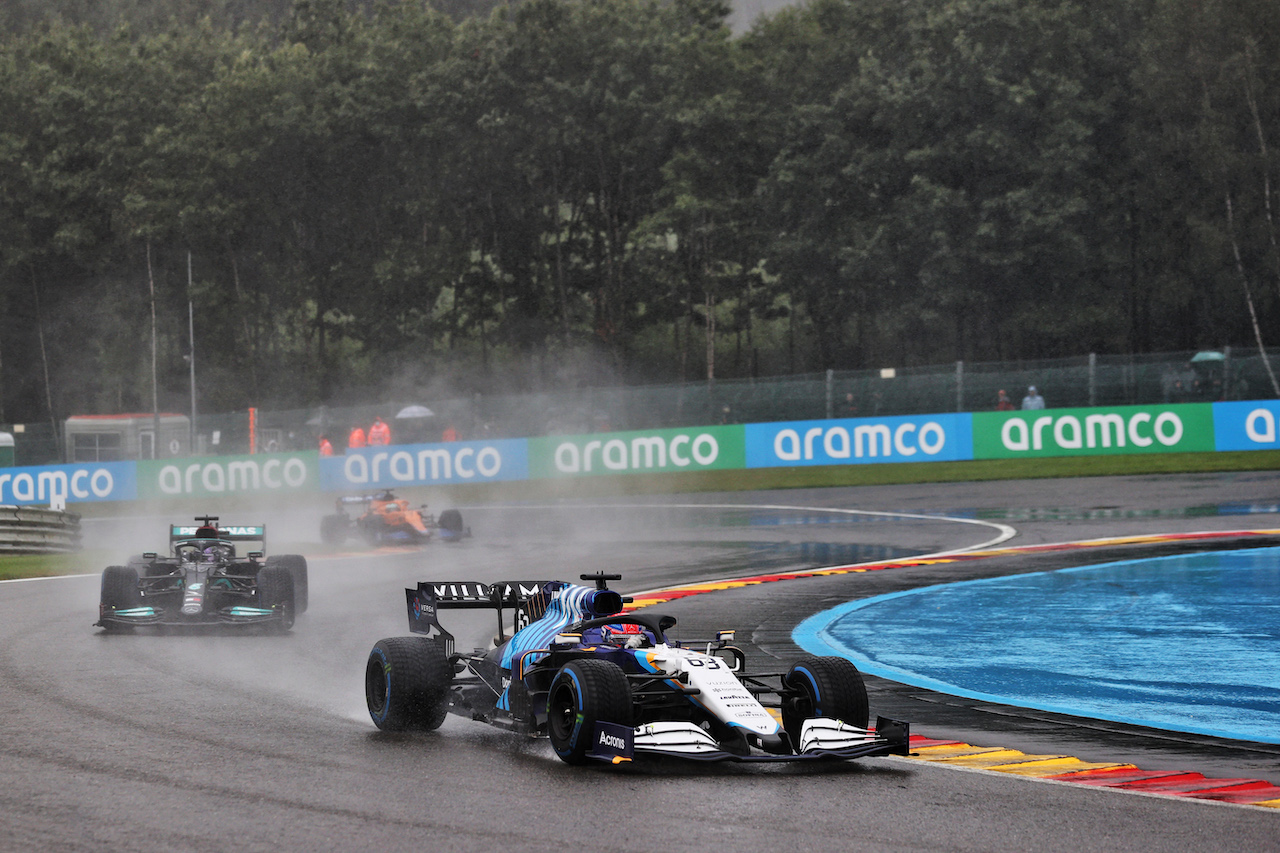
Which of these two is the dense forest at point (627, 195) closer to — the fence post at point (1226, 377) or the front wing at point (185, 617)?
the fence post at point (1226, 377)

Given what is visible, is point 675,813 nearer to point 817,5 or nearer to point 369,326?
point 369,326

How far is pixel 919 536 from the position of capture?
71.6ft

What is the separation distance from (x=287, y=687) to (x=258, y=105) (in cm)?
5620

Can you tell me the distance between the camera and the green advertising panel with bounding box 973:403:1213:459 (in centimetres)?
3178

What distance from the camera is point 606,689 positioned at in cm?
733

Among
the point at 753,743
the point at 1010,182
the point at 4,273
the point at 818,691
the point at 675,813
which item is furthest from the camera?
the point at 4,273

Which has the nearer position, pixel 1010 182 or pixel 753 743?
pixel 753 743

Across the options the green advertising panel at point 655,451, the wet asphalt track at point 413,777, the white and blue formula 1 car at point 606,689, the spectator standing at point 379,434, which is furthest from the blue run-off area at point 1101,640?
the spectator standing at point 379,434

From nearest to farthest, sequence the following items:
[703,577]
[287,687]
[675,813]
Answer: [675,813]
[287,687]
[703,577]

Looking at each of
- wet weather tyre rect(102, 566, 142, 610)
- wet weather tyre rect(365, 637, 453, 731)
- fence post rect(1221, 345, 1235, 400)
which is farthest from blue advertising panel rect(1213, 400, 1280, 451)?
wet weather tyre rect(365, 637, 453, 731)

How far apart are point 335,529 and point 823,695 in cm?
1807

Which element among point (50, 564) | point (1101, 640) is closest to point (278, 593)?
point (1101, 640)

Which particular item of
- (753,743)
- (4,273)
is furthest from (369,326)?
(753,743)

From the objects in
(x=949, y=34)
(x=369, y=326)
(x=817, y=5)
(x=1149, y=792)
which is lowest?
(x=1149, y=792)
